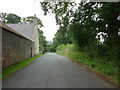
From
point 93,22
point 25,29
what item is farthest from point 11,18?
point 93,22

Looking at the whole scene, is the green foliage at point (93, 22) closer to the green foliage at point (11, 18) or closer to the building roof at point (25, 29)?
the building roof at point (25, 29)

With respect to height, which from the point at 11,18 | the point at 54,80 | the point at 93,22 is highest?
the point at 11,18

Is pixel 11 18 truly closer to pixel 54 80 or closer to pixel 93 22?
pixel 93 22

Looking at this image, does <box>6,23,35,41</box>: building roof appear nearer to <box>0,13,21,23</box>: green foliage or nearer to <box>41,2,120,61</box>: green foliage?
<box>41,2,120,61</box>: green foliage

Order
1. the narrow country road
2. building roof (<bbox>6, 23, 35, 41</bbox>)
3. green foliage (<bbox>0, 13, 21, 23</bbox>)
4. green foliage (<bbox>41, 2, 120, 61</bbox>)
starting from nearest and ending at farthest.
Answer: the narrow country road < green foliage (<bbox>41, 2, 120, 61</bbox>) < building roof (<bbox>6, 23, 35, 41</bbox>) < green foliage (<bbox>0, 13, 21, 23</bbox>)

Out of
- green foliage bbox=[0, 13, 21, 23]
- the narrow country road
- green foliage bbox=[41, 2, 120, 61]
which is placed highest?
green foliage bbox=[0, 13, 21, 23]

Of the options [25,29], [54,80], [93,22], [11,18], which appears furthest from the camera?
[11,18]

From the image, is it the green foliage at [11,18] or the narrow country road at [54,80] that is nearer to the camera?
the narrow country road at [54,80]

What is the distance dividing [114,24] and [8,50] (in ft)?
30.2

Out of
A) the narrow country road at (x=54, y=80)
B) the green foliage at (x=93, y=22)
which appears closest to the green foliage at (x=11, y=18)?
the green foliage at (x=93, y=22)

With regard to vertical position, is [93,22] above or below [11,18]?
below

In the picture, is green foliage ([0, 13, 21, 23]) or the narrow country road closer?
the narrow country road

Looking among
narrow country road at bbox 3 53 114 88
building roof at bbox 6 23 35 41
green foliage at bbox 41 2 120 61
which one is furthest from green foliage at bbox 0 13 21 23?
narrow country road at bbox 3 53 114 88

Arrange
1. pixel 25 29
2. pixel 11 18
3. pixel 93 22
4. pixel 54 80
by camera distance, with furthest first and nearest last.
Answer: pixel 11 18 → pixel 25 29 → pixel 93 22 → pixel 54 80
